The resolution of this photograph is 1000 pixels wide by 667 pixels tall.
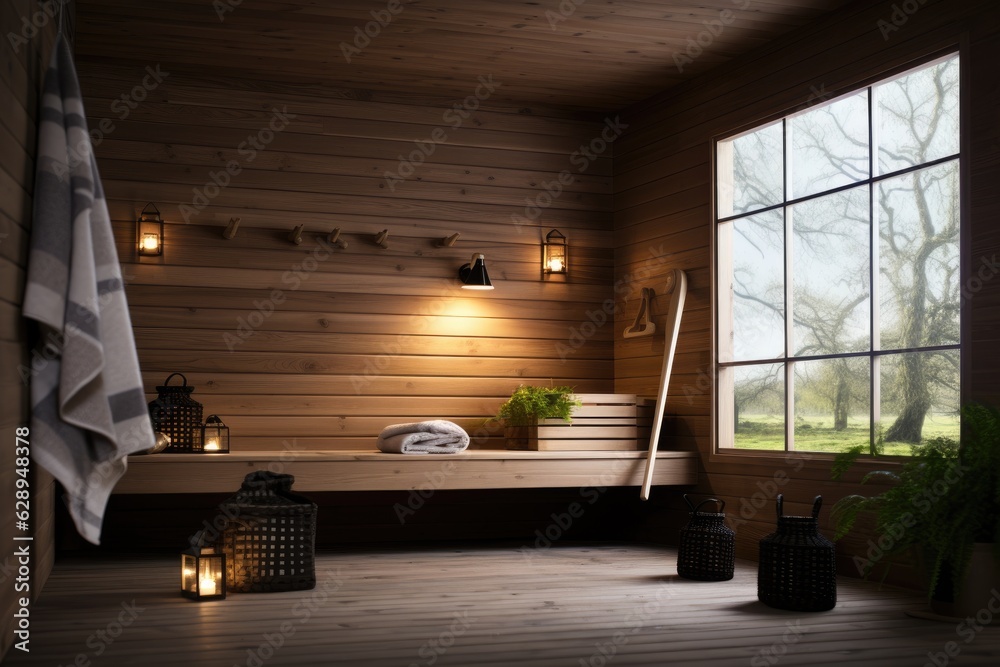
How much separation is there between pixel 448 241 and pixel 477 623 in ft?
8.87

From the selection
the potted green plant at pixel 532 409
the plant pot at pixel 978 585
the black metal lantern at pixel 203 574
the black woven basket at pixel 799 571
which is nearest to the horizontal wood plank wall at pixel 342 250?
the potted green plant at pixel 532 409

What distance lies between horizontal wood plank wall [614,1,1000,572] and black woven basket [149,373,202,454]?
2324mm

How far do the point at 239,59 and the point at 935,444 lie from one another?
358 centimetres

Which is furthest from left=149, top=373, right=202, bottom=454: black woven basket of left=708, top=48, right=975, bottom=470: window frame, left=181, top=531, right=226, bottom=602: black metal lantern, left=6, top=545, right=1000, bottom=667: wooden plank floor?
left=708, top=48, right=975, bottom=470: window frame

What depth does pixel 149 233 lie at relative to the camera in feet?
16.5

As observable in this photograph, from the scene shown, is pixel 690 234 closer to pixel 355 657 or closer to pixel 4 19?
pixel 355 657

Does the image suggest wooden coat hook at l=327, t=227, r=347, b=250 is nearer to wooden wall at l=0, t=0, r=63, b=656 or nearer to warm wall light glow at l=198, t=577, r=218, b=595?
warm wall light glow at l=198, t=577, r=218, b=595

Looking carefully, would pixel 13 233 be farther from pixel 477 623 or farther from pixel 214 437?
pixel 214 437

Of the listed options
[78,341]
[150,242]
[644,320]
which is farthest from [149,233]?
[78,341]

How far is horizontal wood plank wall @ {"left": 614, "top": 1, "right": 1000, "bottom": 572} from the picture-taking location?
3.71 meters

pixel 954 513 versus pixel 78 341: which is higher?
pixel 78 341

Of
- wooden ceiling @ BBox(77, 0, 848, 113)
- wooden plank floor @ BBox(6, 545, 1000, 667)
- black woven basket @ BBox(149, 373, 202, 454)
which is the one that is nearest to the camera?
wooden plank floor @ BBox(6, 545, 1000, 667)

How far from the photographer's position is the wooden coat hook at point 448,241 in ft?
17.9

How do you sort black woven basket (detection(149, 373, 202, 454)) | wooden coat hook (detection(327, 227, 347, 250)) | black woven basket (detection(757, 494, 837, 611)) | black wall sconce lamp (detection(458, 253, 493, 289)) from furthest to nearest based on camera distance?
black wall sconce lamp (detection(458, 253, 493, 289))
wooden coat hook (detection(327, 227, 347, 250))
black woven basket (detection(149, 373, 202, 454))
black woven basket (detection(757, 494, 837, 611))
